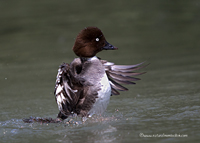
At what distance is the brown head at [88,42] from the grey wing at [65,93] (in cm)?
55

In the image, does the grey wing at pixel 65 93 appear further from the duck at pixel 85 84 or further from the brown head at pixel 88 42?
the brown head at pixel 88 42

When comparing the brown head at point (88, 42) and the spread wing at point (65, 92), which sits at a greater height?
the brown head at point (88, 42)

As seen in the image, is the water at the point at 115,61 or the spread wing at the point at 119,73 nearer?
the water at the point at 115,61

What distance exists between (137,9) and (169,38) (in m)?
2.24

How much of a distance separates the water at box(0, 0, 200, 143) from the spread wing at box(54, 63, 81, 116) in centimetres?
26

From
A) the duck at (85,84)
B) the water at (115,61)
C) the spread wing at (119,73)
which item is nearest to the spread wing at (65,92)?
the duck at (85,84)

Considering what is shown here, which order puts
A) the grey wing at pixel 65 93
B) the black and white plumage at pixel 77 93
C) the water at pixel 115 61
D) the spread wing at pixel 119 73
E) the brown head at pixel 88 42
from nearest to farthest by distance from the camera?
the water at pixel 115 61, the grey wing at pixel 65 93, the black and white plumage at pixel 77 93, the brown head at pixel 88 42, the spread wing at pixel 119 73

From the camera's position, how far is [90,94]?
5363 mm

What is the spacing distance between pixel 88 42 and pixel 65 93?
837 millimetres

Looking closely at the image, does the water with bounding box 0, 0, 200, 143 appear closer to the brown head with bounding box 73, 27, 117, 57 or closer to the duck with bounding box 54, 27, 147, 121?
the duck with bounding box 54, 27, 147, 121

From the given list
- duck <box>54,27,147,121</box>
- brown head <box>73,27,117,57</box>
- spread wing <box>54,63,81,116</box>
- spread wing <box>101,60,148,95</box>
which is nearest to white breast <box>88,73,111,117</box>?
duck <box>54,27,147,121</box>

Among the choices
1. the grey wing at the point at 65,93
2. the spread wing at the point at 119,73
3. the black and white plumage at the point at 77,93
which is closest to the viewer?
the grey wing at the point at 65,93

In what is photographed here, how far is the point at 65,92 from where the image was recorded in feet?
17.3

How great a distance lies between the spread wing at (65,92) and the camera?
5.14 m
